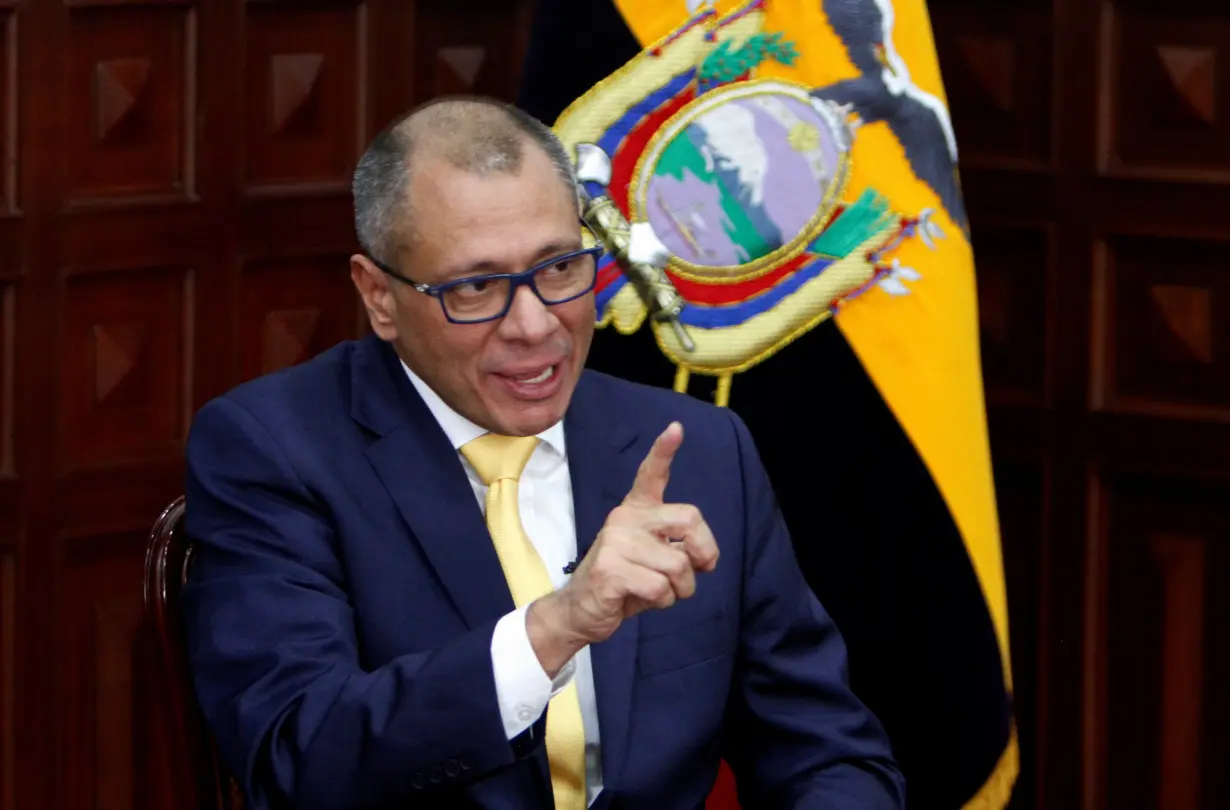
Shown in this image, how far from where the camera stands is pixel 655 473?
163cm

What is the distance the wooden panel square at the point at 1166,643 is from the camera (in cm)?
316

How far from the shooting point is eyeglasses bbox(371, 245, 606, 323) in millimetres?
1747

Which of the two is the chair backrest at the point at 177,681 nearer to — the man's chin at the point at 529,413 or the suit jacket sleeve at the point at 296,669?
the suit jacket sleeve at the point at 296,669

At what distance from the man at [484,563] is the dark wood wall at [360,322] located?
110 centimetres

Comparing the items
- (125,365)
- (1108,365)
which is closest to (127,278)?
(125,365)

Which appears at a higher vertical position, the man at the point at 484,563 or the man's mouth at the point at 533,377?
the man's mouth at the point at 533,377

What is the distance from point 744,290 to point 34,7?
117cm

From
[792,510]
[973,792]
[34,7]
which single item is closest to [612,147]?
[792,510]

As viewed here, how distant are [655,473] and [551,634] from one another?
17 cm

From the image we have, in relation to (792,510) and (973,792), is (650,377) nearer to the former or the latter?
(792,510)

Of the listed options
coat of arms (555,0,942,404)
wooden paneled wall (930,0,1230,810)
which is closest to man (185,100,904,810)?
coat of arms (555,0,942,404)

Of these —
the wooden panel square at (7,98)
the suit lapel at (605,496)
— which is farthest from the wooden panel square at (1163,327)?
the wooden panel square at (7,98)

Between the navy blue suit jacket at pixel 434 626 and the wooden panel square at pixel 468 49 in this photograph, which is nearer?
the navy blue suit jacket at pixel 434 626

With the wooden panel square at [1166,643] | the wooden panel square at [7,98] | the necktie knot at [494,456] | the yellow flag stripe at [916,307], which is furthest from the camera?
the wooden panel square at [1166,643]
